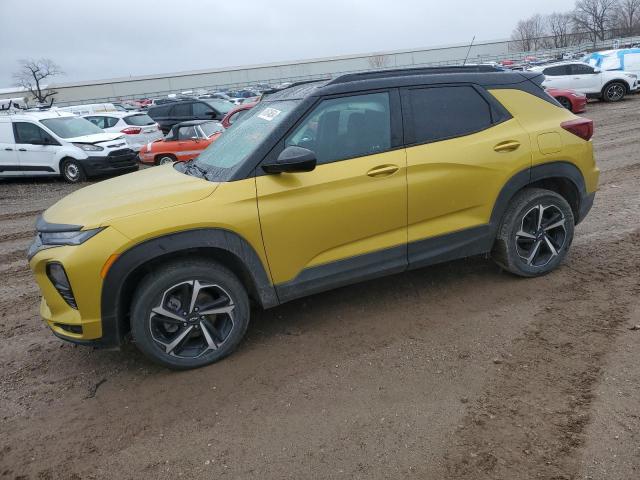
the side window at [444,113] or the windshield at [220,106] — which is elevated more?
the windshield at [220,106]

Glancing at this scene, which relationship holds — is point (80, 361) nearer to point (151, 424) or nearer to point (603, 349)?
point (151, 424)

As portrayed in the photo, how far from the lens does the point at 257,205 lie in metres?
3.48

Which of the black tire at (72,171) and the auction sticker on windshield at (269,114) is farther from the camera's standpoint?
the black tire at (72,171)

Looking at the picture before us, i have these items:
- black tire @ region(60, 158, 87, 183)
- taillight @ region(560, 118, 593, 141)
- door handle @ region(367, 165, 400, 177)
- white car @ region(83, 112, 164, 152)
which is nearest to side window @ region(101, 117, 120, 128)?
white car @ region(83, 112, 164, 152)

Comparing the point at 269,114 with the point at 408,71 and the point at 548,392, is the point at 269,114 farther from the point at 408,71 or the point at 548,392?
the point at 548,392

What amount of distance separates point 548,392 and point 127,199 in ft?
9.70

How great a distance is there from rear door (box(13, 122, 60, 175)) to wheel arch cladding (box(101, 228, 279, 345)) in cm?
1132

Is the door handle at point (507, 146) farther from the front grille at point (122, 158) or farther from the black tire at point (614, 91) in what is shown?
the black tire at point (614, 91)

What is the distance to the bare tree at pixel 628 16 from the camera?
73500 millimetres

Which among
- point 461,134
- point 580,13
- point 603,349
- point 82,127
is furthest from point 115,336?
point 580,13

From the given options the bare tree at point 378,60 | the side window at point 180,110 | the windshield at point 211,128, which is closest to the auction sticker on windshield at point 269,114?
the windshield at point 211,128

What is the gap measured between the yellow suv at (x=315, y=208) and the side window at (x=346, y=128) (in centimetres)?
1

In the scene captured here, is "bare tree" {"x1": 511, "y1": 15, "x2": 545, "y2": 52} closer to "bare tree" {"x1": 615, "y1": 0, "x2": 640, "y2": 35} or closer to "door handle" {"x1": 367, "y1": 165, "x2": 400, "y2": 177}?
"bare tree" {"x1": 615, "y1": 0, "x2": 640, "y2": 35}

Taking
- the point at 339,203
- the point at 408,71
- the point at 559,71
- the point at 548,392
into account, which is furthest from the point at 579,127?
the point at 559,71
